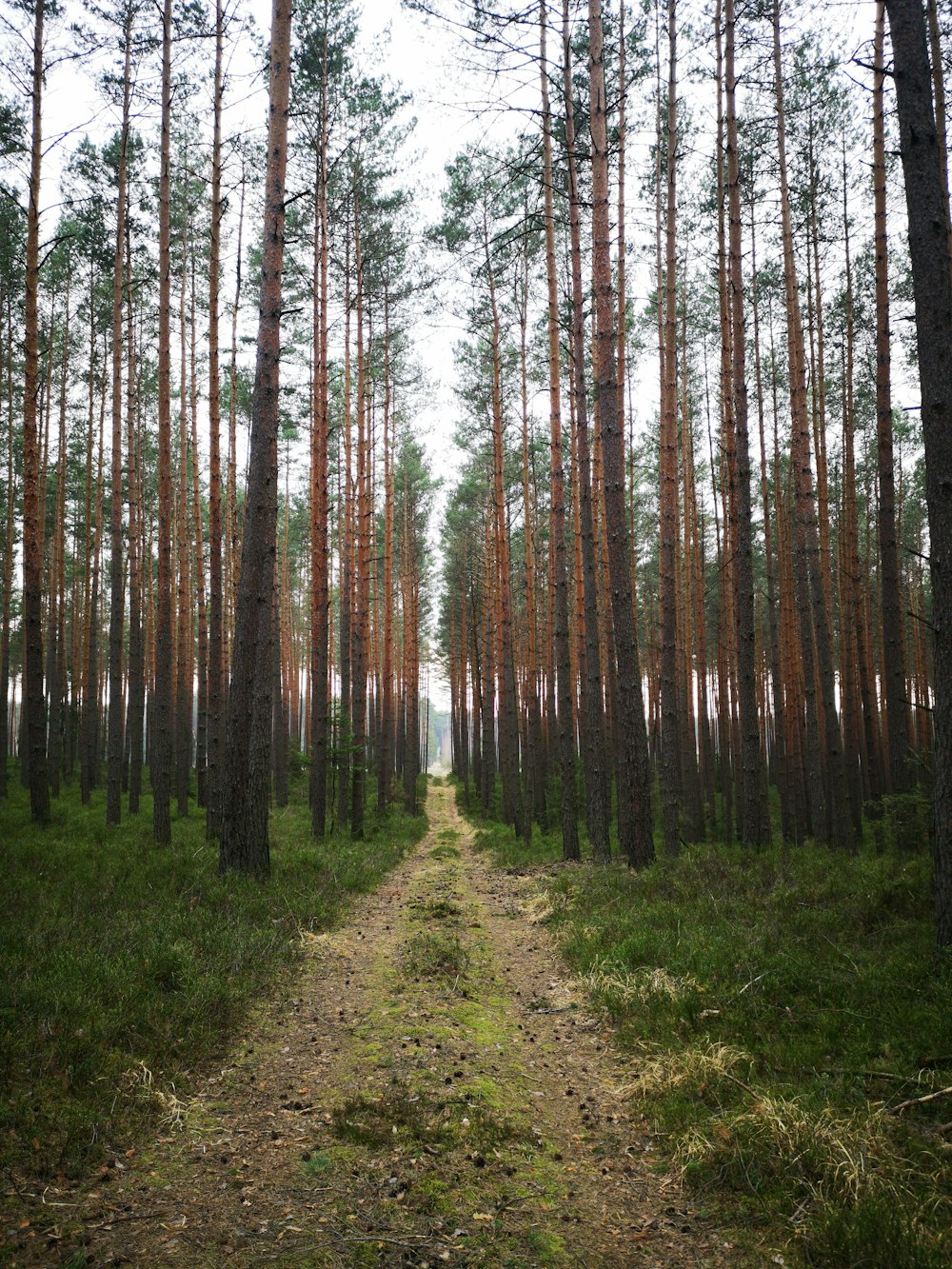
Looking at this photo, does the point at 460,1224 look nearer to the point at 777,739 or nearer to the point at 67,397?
the point at 777,739

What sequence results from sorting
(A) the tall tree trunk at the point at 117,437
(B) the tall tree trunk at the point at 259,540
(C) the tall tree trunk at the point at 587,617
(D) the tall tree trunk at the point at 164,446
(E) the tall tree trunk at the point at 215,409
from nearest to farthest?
(B) the tall tree trunk at the point at 259,540
(C) the tall tree trunk at the point at 587,617
(D) the tall tree trunk at the point at 164,446
(E) the tall tree trunk at the point at 215,409
(A) the tall tree trunk at the point at 117,437

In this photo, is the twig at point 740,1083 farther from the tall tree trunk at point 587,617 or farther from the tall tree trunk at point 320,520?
the tall tree trunk at point 320,520

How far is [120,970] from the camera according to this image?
471cm

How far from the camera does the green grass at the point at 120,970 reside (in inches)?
129

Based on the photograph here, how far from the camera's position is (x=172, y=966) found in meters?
4.98

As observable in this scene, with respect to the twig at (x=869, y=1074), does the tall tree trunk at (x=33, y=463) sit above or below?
above

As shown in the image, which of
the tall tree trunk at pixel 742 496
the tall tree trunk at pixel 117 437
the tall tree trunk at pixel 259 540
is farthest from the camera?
the tall tree trunk at pixel 117 437

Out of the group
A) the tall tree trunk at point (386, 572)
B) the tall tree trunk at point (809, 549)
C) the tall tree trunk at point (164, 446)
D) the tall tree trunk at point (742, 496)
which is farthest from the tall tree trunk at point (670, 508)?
the tall tree trunk at point (164, 446)

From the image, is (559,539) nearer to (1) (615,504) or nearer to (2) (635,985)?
(1) (615,504)

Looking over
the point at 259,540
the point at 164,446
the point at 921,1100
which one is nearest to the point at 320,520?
the point at 164,446

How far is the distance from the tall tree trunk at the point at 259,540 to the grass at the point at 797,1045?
13.0ft

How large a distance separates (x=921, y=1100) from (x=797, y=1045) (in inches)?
30.5

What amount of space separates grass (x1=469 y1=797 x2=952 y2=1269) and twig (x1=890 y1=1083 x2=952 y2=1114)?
0.12 feet

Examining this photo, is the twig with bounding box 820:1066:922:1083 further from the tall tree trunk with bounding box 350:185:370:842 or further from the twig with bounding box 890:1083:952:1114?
the tall tree trunk with bounding box 350:185:370:842
